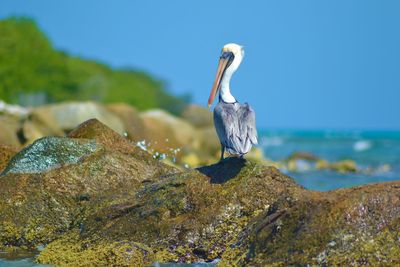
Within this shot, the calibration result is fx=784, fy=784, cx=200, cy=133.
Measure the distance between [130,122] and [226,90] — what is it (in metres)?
17.9

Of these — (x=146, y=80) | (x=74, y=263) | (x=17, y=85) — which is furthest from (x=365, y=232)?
(x=146, y=80)

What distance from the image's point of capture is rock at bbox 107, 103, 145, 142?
25062 mm

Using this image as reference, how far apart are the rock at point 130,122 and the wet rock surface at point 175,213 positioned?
15108 millimetres

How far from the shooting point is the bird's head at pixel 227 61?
9.50m

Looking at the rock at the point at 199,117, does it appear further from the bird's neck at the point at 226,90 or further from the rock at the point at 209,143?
the bird's neck at the point at 226,90

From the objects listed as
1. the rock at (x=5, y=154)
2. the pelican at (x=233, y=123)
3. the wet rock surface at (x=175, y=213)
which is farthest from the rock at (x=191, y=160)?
the pelican at (x=233, y=123)

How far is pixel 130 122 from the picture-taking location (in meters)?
26.8

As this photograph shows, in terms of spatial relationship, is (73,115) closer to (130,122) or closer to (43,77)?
(130,122)

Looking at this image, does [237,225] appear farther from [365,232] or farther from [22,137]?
[22,137]

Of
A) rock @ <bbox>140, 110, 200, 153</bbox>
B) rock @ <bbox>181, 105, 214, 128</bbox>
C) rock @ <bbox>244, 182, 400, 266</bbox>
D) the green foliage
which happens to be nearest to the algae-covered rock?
rock @ <bbox>244, 182, 400, 266</bbox>

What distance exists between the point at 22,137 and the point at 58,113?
322cm

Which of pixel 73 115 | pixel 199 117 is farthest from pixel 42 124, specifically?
pixel 199 117

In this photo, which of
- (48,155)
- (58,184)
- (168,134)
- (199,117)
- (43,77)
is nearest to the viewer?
(58,184)

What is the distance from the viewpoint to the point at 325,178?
85.3 feet
